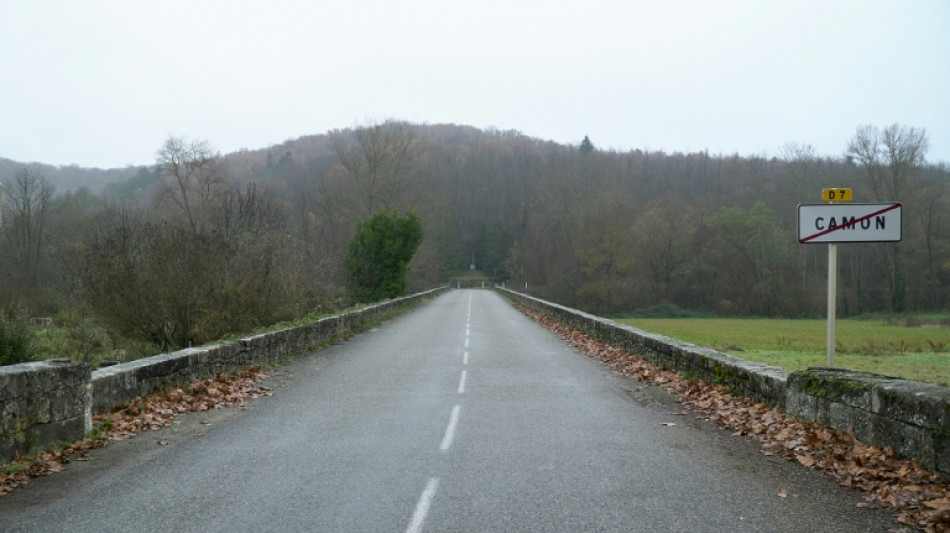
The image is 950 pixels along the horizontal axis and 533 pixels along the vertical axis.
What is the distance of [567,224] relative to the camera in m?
77.6

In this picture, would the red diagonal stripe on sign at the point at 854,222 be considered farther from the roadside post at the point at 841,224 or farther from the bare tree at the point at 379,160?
the bare tree at the point at 379,160

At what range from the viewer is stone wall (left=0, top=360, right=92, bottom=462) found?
6.11 meters

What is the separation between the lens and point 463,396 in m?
10.3

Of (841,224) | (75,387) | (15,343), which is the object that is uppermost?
(841,224)

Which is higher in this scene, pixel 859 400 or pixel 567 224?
pixel 567 224

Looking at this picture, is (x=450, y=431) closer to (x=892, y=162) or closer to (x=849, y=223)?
(x=849, y=223)

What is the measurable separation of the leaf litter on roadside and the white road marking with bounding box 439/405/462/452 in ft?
10.4

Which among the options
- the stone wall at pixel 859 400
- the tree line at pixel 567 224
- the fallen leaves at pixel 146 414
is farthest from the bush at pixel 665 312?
the fallen leaves at pixel 146 414

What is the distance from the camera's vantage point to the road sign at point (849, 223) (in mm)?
8336

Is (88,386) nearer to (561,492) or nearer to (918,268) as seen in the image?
(561,492)

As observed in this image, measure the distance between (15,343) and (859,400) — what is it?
13.4 meters

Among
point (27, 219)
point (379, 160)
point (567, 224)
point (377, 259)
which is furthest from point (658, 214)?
point (27, 219)

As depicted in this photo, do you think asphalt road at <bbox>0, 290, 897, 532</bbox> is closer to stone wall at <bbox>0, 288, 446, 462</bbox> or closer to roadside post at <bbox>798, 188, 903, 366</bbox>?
→ stone wall at <bbox>0, 288, 446, 462</bbox>

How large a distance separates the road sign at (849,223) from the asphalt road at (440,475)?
2.87 m
